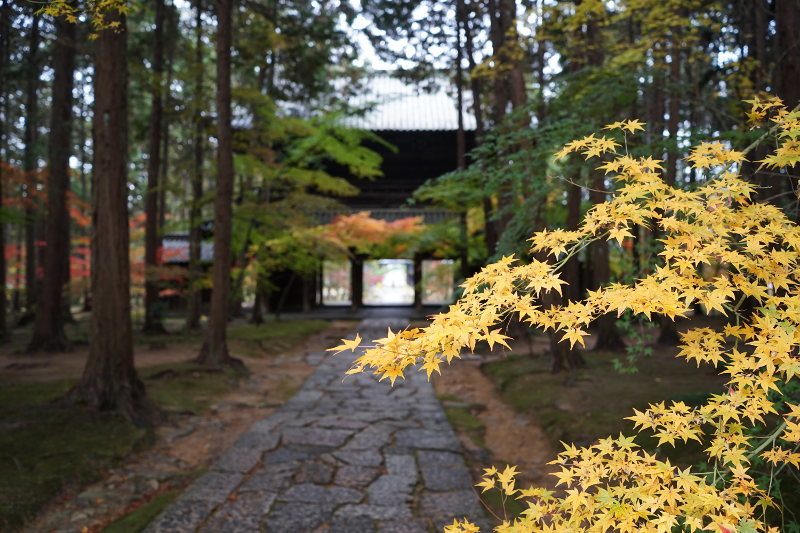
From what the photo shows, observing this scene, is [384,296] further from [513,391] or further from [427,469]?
[427,469]

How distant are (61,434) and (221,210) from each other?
4609 mm

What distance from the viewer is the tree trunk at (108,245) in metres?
5.75

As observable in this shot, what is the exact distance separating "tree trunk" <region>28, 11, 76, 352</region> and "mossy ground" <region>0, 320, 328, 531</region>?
123 inches

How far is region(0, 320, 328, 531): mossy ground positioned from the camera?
13.6 ft

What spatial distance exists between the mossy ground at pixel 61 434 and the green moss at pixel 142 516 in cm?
8

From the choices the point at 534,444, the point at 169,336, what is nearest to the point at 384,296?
the point at 169,336

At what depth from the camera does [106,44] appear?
571cm

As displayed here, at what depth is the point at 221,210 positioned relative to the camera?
9062mm

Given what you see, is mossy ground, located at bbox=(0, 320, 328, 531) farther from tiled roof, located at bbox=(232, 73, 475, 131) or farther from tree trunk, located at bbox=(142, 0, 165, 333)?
tiled roof, located at bbox=(232, 73, 475, 131)

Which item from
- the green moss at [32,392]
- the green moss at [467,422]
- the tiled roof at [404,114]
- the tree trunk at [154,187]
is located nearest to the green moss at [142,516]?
the green moss at [32,392]

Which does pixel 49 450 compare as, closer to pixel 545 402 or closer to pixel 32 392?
pixel 32 392

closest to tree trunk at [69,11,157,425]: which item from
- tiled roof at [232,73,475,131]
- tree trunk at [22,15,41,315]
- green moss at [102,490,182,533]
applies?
green moss at [102,490,182,533]

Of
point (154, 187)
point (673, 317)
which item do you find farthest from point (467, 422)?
point (154, 187)

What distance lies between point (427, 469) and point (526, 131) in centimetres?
303
